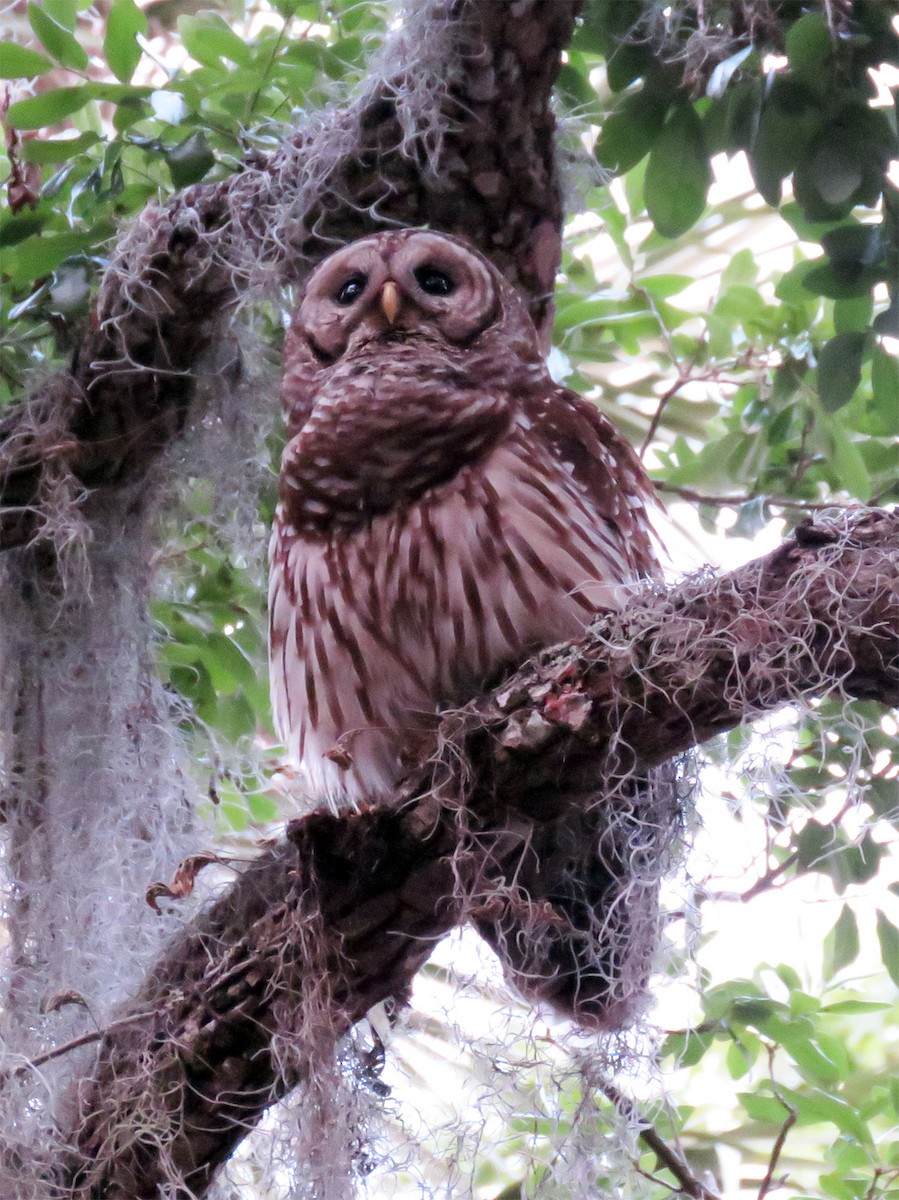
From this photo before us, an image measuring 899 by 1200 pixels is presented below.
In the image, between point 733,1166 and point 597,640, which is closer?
point 597,640

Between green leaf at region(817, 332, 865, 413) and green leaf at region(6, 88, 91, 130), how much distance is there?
53.5 inches

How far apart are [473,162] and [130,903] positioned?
4.65ft

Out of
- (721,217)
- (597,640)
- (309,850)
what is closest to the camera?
(597,640)

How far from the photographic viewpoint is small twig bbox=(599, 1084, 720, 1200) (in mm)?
1938

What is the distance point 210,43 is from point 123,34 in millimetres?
150

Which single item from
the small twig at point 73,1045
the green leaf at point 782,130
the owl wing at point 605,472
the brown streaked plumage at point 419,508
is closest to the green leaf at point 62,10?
the brown streaked plumage at point 419,508

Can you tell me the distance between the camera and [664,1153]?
2.18 metres

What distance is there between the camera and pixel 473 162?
2.32 metres

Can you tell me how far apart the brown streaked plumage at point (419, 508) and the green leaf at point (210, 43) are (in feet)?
1.30

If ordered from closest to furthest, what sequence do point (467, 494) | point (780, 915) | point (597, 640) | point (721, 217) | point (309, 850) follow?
point (597, 640) → point (309, 850) → point (467, 494) → point (780, 915) → point (721, 217)

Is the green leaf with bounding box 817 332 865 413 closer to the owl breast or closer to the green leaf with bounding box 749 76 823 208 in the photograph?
the green leaf with bounding box 749 76 823 208

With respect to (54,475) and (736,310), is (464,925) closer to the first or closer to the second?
(54,475)

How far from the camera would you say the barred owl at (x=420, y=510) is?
199cm

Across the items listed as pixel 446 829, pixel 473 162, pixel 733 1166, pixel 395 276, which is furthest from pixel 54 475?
pixel 733 1166
